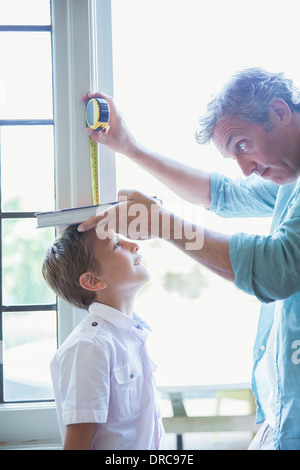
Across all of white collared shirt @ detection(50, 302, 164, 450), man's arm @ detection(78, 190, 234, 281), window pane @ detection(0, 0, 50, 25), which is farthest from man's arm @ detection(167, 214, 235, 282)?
window pane @ detection(0, 0, 50, 25)

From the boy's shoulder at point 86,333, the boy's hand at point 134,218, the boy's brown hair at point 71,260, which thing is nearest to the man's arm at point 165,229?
the boy's hand at point 134,218

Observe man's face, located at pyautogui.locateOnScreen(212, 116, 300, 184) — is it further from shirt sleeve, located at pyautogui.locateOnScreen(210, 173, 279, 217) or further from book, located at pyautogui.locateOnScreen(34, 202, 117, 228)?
book, located at pyautogui.locateOnScreen(34, 202, 117, 228)

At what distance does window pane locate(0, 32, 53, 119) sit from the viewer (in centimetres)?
136

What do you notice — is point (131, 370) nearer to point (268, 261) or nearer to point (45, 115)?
point (268, 261)

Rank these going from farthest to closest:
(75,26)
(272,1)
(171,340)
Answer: (171,340) → (272,1) → (75,26)

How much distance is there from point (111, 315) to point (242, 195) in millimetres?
535

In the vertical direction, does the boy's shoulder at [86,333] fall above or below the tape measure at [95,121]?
below

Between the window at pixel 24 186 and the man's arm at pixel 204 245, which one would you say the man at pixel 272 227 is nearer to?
the man's arm at pixel 204 245

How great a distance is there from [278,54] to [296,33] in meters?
0.09

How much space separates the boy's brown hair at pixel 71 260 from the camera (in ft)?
3.85

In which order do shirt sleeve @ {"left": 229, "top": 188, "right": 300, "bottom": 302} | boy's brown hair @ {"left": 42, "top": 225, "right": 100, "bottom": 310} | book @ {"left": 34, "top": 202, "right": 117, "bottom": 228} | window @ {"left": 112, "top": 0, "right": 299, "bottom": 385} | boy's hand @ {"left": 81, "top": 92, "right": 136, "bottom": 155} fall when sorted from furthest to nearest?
window @ {"left": 112, "top": 0, "right": 299, "bottom": 385}, boy's hand @ {"left": 81, "top": 92, "right": 136, "bottom": 155}, boy's brown hair @ {"left": 42, "top": 225, "right": 100, "bottom": 310}, book @ {"left": 34, "top": 202, "right": 117, "bottom": 228}, shirt sleeve @ {"left": 229, "top": 188, "right": 300, "bottom": 302}

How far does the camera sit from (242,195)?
1379 mm

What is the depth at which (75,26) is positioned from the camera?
4.26ft

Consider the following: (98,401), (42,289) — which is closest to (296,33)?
(42,289)
